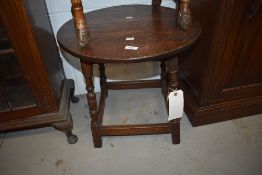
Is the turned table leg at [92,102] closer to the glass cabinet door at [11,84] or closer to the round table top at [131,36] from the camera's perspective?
the round table top at [131,36]

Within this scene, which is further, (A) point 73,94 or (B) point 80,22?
(A) point 73,94

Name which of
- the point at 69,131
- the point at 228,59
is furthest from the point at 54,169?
the point at 228,59

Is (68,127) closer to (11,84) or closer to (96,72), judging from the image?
(11,84)

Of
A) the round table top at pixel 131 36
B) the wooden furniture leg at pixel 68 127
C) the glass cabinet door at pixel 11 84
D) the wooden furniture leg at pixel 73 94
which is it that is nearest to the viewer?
the round table top at pixel 131 36

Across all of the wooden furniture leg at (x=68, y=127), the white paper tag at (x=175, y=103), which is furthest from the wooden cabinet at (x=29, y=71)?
the white paper tag at (x=175, y=103)

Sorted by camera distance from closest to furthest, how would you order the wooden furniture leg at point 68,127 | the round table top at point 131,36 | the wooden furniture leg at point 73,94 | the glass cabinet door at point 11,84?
the round table top at point 131,36 → the glass cabinet door at point 11,84 → the wooden furniture leg at point 68,127 → the wooden furniture leg at point 73,94

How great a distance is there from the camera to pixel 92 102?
4.04 feet

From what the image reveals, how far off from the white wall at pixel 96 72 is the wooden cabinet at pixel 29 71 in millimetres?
101

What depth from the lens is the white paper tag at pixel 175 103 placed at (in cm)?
116

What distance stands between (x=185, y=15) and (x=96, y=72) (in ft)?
2.74

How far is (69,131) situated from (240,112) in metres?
1.07

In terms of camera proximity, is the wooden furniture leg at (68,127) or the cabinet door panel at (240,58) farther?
the wooden furniture leg at (68,127)

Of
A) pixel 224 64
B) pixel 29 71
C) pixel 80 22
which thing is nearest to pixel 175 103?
pixel 224 64

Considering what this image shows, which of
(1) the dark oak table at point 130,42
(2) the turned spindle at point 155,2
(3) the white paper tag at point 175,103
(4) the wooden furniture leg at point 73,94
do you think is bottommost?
(4) the wooden furniture leg at point 73,94
